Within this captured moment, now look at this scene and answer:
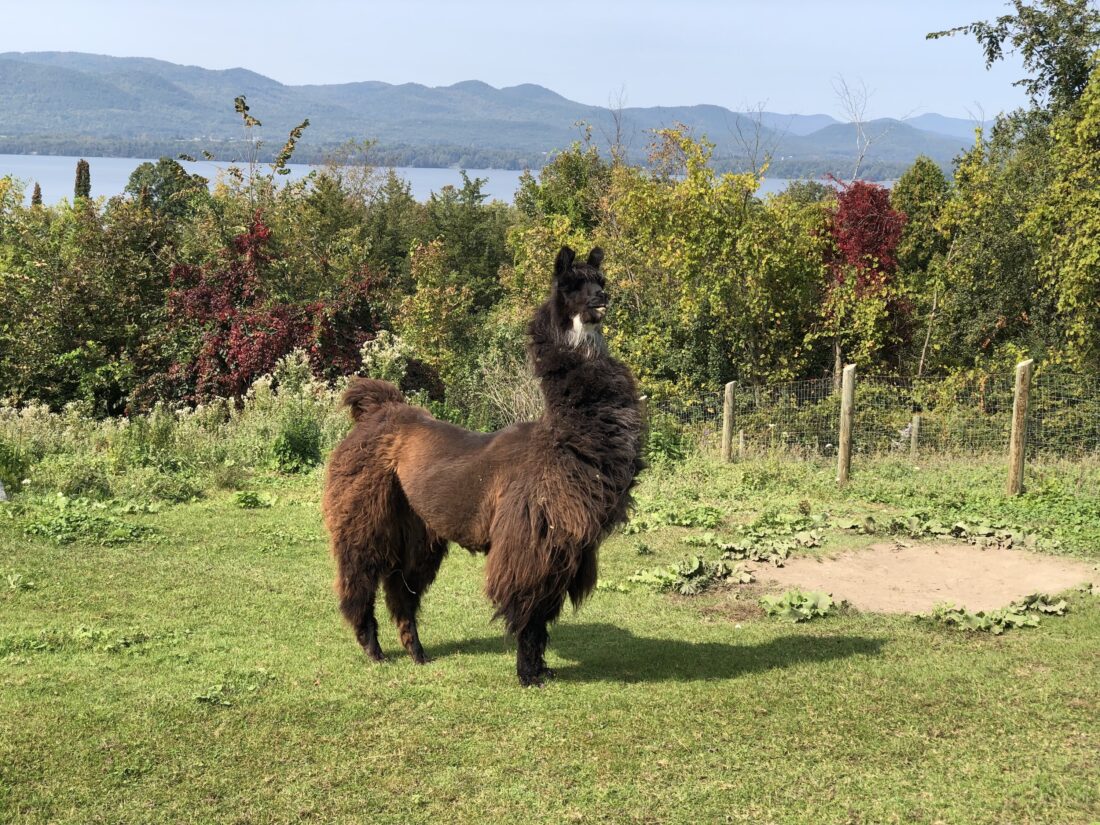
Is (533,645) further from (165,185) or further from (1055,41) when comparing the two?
(165,185)

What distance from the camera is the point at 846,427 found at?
582 inches

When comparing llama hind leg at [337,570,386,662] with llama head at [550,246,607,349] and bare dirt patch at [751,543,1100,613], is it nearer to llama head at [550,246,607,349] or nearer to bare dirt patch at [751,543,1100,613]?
llama head at [550,246,607,349]

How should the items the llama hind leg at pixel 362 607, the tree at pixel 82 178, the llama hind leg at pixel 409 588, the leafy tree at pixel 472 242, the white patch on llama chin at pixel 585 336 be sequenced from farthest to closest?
the tree at pixel 82 178, the leafy tree at pixel 472 242, the llama hind leg at pixel 409 588, the llama hind leg at pixel 362 607, the white patch on llama chin at pixel 585 336

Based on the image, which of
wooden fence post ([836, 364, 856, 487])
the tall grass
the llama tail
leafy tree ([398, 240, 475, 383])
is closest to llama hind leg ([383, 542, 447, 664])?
the llama tail

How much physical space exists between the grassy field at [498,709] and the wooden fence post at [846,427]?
5976mm

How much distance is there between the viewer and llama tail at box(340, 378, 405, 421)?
7684mm

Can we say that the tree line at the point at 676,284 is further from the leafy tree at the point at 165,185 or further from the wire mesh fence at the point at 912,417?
the wire mesh fence at the point at 912,417

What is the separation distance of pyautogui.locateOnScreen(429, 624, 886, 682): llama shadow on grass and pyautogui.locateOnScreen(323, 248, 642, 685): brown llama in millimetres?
527

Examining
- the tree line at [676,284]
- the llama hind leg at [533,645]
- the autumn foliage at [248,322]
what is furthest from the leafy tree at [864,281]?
the llama hind leg at [533,645]

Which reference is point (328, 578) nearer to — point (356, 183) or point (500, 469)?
point (500, 469)

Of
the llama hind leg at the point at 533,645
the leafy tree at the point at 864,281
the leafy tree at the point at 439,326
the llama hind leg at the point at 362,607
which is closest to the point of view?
the llama hind leg at the point at 533,645

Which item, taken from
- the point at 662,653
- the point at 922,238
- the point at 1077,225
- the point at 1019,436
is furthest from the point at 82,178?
the point at 662,653

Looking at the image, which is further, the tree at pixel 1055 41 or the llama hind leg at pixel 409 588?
the tree at pixel 1055 41

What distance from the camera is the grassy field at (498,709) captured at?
492 cm
